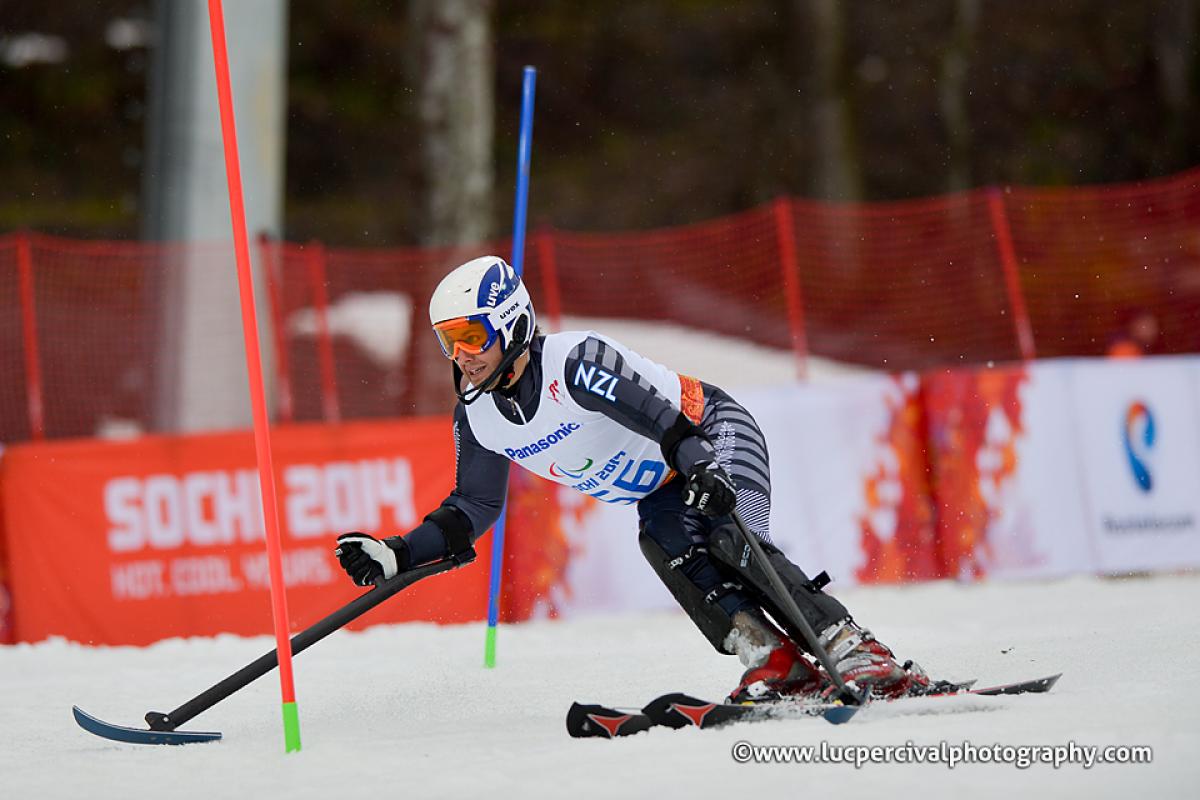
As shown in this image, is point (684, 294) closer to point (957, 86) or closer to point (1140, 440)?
point (1140, 440)

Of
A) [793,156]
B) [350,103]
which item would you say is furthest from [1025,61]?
[350,103]

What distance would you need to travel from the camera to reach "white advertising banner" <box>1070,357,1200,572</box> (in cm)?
944

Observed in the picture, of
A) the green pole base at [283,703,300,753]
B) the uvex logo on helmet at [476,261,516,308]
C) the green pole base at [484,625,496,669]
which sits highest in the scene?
the uvex logo on helmet at [476,261,516,308]

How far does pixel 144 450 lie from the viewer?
8617 mm

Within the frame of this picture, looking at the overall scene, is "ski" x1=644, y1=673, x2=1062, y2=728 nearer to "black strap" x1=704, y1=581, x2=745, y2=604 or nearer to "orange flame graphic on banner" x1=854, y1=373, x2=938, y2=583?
"black strap" x1=704, y1=581, x2=745, y2=604

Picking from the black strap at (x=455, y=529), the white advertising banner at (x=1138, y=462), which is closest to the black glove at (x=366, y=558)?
the black strap at (x=455, y=529)

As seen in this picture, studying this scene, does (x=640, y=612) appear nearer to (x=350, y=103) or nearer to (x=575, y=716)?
(x=575, y=716)

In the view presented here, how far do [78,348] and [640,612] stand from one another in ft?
14.1

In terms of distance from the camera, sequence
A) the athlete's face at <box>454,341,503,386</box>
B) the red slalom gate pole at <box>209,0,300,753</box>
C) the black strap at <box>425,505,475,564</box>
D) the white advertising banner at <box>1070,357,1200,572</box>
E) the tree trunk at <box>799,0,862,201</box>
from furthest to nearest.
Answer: the tree trunk at <box>799,0,862,201</box> < the white advertising banner at <box>1070,357,1200,572</box> < the black strap at <box>425,505,475,564</box> < the athlete's face at <box>454,341,503,386</box> < the red slalom gate pole at <box>209,0,300,753</box>

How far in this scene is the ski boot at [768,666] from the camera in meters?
4.80

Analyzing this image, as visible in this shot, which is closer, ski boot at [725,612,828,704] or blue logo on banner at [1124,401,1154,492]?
ski boot at [725,612,828,704]

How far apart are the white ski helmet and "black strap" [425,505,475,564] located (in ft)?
2.13

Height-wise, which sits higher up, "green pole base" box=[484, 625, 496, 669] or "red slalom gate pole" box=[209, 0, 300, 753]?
"red slalom gate pole" box=[209, 0, 300, 753]

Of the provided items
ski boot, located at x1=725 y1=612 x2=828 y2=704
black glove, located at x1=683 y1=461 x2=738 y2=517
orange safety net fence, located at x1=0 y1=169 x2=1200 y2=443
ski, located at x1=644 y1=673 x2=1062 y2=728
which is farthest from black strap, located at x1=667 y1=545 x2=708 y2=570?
orange safety net fence, located at x1=0 y1=169 x2=1200 y2=443
